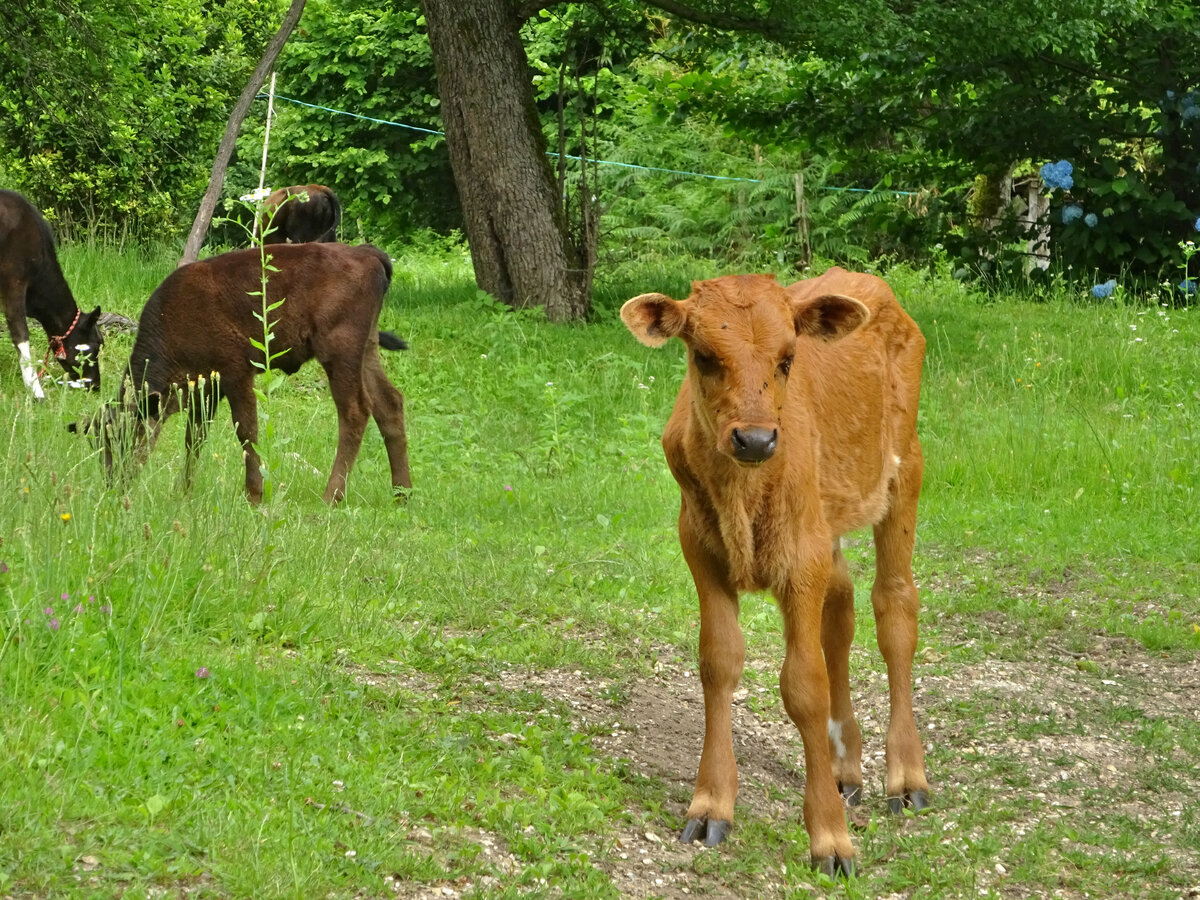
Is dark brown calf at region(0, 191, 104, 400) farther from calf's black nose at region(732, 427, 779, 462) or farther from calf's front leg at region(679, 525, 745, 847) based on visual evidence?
calf's black nose at region(732, 427, 779, 462)

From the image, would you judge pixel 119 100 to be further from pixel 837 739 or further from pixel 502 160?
pixel 837 739

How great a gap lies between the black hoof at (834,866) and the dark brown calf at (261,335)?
216 inches

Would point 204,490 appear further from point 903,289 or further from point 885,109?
point 903,289

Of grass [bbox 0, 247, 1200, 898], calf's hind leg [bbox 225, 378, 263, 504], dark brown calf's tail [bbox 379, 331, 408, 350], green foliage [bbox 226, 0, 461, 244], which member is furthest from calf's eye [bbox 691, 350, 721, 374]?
green foliage [bbox 226, 0, 461, 244]

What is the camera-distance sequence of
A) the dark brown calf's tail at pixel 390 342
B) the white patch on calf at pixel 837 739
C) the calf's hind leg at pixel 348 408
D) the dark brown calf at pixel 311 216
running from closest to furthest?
1. the white patch on calf at pixel 837 739
2. the calf's hind leg at pixel 348 408
3. the dark brown calf's tail at pixel 390 342
4. the dark brown calf at pixel 311 216

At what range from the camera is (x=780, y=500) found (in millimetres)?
4645

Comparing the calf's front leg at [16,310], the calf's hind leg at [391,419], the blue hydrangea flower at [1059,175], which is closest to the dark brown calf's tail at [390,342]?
the calf's hind leg at [391,419]

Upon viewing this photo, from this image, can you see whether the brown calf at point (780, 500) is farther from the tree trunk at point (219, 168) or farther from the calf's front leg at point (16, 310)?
the calf's front leg at point (16, 310)

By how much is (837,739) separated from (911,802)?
0.36 m

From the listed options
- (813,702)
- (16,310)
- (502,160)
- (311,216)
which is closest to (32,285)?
(16,310)

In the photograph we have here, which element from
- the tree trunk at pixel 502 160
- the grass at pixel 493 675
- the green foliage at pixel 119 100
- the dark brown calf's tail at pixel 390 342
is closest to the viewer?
the grass at pixel 493 675

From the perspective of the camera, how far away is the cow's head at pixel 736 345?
432 centimetres

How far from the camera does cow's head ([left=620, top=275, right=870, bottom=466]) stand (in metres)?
4.32

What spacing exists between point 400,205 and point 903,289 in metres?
9.05
